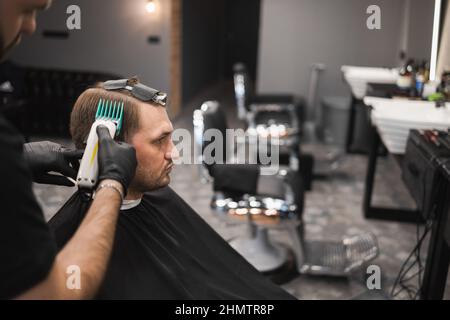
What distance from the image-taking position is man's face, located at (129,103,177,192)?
1.12 metres

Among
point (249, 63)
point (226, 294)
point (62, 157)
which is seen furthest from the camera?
point (249, 63)

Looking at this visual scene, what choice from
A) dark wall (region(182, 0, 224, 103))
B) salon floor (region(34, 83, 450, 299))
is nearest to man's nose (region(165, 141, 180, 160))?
salon floor (region(34, 83, 450, 299))

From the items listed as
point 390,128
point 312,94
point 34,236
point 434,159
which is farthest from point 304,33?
point 34,236

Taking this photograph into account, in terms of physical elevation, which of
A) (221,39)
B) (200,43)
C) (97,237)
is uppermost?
(221,39)

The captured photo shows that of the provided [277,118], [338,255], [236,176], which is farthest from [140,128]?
[277,118]

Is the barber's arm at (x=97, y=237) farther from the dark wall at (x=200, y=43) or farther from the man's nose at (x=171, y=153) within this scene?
the dark wall at (x=200, y=43)

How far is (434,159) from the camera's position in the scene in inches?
65.7

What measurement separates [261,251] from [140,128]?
5.39 feet

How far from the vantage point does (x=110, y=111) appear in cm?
107

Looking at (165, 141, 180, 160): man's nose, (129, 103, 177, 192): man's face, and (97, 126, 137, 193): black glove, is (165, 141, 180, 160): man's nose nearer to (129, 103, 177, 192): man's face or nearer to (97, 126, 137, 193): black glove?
(129, 103, 177, 192): man's face

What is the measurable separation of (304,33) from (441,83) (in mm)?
2304

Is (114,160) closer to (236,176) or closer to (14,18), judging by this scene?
(14,18)
